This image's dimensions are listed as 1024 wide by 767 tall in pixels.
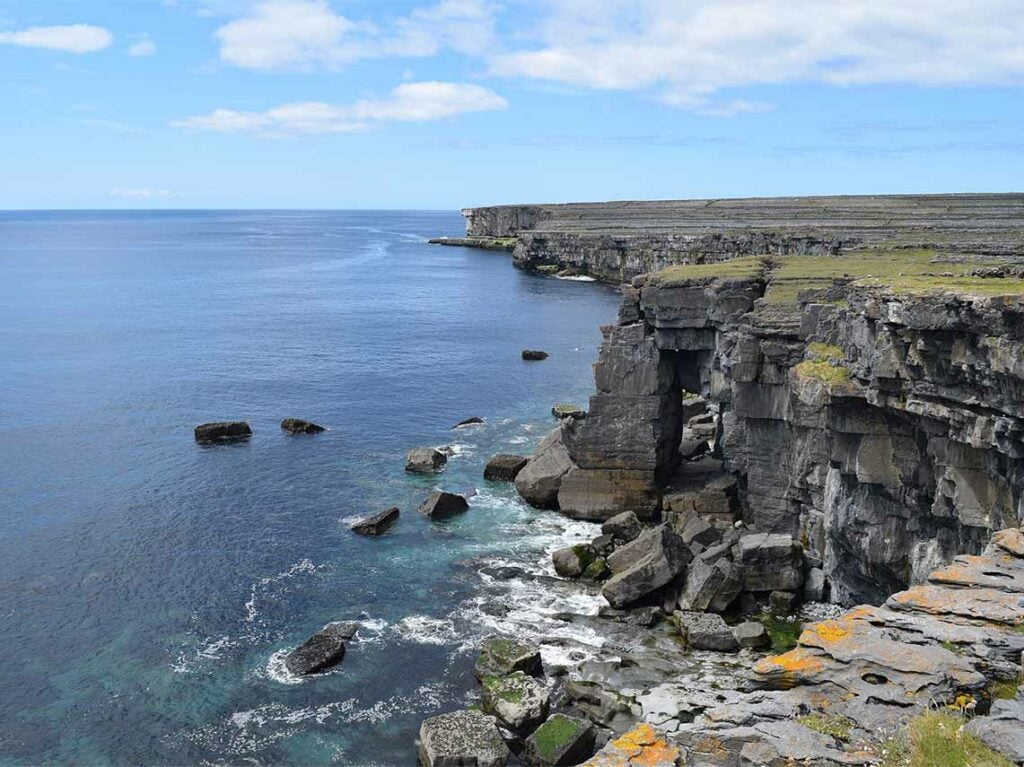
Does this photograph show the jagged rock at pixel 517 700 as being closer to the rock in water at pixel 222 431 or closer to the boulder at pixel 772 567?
the boulder at pixel 772 567

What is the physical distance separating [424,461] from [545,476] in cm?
971

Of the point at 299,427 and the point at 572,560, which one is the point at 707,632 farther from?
the point at 299,427

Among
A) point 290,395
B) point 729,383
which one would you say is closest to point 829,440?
point 729,383

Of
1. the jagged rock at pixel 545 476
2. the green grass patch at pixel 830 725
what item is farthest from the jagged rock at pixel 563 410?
the green grass patch at pixel 830 725

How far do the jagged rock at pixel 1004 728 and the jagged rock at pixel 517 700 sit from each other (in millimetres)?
16941

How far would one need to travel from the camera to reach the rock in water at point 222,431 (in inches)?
2472

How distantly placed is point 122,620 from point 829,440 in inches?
1210

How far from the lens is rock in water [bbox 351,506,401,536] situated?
47188 millimetres

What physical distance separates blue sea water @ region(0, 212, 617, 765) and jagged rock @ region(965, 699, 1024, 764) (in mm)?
19120

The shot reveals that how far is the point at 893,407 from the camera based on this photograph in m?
31.2

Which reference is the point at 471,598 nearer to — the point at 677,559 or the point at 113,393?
the point at 677,559

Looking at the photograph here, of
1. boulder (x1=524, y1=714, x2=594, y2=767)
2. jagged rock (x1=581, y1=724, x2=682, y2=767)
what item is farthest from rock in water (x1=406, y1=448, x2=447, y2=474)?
Answer: jagged rock (x1=581, y1=724, x2=682, y2=767)

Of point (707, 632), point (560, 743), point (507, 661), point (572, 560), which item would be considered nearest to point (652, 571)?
point (707, 632)

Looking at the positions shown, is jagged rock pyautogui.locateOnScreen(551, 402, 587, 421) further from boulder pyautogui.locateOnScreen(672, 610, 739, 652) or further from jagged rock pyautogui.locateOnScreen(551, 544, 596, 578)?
boulder pyautogui.locateOnScreen(672, 610, 739, 652)
